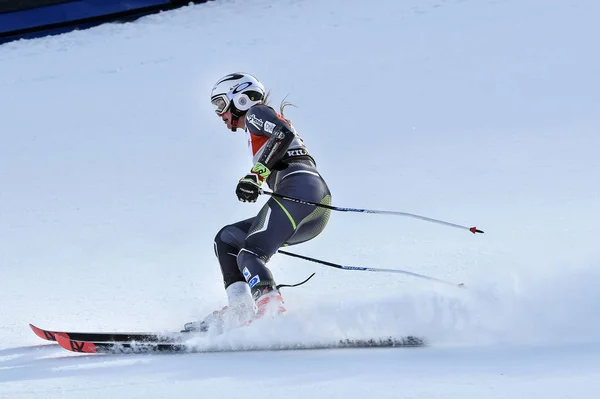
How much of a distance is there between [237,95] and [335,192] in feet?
7.30

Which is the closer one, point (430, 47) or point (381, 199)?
point (381, 199)

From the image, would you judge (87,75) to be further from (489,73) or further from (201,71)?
(489,73)

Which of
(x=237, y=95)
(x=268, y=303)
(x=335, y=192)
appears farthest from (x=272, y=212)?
(x=335, y=192)

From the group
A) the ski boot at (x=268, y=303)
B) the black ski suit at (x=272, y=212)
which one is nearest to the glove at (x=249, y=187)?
the black ski suit at (x=272, y=212)

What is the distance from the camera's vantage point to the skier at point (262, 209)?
13.3 ft

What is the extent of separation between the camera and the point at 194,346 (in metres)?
3.92

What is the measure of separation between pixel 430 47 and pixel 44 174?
3.96 meters

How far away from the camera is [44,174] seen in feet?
23.9

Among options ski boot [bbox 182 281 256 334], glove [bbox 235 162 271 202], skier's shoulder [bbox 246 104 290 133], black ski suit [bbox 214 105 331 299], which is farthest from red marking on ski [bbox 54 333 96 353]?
skier's shoulder [bbox 246 104 290 133]

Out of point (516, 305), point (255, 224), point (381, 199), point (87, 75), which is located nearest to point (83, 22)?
point (87, 75)

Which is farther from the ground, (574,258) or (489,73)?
(489,73)

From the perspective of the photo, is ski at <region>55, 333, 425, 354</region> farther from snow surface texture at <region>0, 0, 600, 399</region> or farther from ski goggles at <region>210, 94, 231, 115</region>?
ski goggles at <region>210, 94, 231, 115</region>

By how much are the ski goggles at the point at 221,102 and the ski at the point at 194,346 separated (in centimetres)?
120

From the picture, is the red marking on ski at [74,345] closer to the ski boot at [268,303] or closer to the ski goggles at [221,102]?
the ski boot at [268,303]
